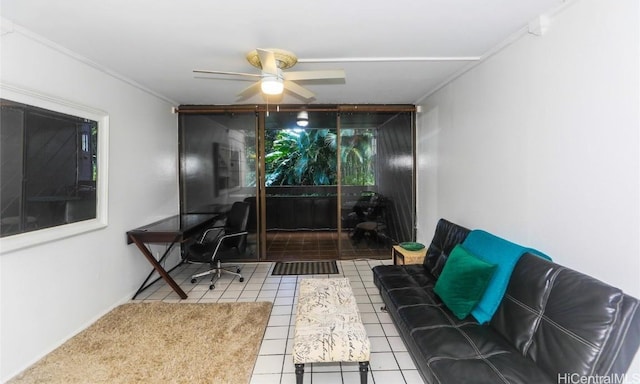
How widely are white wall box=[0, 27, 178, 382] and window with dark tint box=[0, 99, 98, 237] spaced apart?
0.20m

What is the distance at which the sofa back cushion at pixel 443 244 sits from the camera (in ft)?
8.57

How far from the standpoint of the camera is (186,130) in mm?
4379

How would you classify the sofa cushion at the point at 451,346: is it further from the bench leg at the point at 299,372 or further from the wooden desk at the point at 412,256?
the wooden desk at the point at 412,256

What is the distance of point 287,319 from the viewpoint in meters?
2.71

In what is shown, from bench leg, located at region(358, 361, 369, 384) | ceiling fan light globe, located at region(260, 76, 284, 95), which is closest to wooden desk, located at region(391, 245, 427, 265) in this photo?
bench leg, located at region(358, 361, 369, 384)

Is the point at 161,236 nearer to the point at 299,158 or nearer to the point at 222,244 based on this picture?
the point at 222,244

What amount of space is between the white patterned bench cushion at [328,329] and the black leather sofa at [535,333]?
35 centimetres

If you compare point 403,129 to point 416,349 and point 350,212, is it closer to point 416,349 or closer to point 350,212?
point 350,212

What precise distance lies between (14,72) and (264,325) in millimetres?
2674

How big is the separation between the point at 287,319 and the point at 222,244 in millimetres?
1426

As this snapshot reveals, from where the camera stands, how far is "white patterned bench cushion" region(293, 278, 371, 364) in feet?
5.31

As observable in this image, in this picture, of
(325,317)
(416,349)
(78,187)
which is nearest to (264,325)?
(325,317)

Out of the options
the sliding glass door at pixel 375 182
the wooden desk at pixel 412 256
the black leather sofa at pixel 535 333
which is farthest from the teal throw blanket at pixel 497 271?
the sliding glass door at pixel 375 182

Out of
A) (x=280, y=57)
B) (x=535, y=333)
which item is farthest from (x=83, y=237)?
(x=535, y=333)
